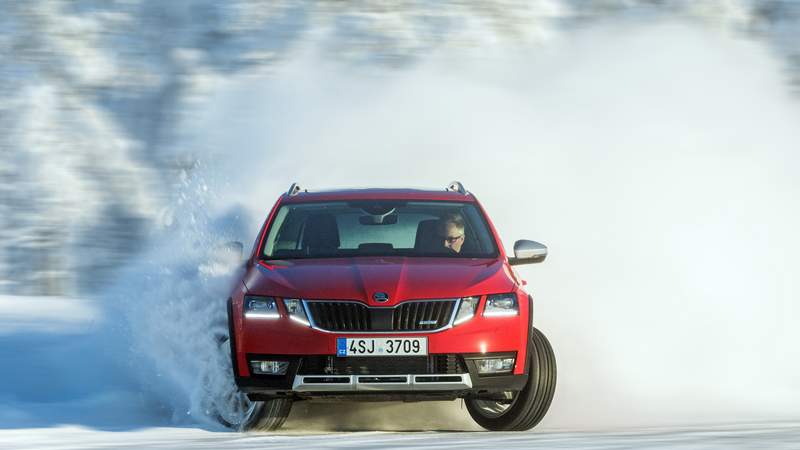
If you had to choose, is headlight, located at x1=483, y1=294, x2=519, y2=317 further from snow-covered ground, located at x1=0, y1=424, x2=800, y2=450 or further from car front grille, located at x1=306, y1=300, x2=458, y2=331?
snow-covered ground, located at x1=0, y1=424, x2=800, y2=450

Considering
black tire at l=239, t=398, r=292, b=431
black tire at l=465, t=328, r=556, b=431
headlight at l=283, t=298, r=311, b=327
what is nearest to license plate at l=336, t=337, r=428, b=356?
headlight at l=283, t=298, r=311, b=327

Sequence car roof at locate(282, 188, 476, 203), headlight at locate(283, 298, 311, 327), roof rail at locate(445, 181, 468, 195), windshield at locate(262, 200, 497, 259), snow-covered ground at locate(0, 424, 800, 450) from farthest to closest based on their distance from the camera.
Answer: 1. roof rail at locate(445, 181, 468, 195)
2. car roof at locate(282, 188, 476, 203)
3. windshield at locate(262, 200, 497, 259)
4. headlight at locate(283, 298, 311, 327)
5. snow-covered ground at locate(0, 424, 800, 450)

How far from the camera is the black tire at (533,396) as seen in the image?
728 centimetres

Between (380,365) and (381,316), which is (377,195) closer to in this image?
(381,316)

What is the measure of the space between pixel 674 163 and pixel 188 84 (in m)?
15.1

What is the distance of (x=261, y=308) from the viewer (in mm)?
6992

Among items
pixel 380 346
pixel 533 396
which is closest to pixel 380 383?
pixel 380 346

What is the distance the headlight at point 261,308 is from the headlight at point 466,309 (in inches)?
35.6

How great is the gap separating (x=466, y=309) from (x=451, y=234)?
1247mm

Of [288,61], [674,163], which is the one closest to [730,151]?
[674,163]

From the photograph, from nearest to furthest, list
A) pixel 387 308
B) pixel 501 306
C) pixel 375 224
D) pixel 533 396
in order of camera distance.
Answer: pixel 387 308 < pixel 501 306 < pixel 533 396 < pixel 375 224

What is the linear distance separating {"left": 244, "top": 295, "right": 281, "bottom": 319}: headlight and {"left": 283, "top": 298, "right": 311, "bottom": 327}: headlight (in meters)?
0.06

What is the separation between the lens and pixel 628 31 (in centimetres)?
3042

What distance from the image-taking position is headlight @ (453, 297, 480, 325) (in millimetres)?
6879
